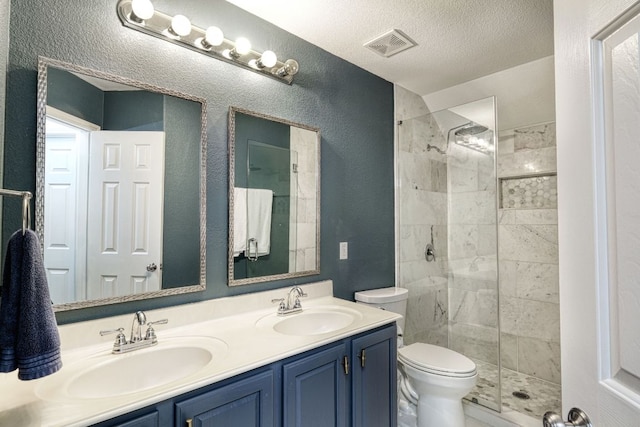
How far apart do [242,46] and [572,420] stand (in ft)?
5.89

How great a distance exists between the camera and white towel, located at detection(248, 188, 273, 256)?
173 centimetres

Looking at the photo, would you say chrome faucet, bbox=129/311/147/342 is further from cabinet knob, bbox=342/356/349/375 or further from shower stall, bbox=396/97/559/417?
shower stall, bbox=396/97/559/417

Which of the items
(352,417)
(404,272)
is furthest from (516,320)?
(352,417)

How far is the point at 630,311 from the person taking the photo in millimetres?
493

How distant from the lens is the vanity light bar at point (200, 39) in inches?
52.2

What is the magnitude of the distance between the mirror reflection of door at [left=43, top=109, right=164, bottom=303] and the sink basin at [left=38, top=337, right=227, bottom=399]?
0.26 meters

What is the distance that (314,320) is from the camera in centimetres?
178

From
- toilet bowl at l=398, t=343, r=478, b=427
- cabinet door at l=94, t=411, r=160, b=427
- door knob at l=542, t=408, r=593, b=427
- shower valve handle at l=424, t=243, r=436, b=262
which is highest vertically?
shower valve handle at l=424, t=243, r=436, b=262

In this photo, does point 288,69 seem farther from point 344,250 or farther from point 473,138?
point 473,138

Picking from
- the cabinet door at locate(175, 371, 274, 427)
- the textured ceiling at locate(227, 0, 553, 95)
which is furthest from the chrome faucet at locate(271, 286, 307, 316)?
the textured ceiling at locate(227, 0, 553, 95)

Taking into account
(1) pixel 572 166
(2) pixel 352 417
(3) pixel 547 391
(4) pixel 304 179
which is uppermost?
(4) pixel 304 179

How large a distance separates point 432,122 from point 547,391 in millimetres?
2314

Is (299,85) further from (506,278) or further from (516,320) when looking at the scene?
(516,320)

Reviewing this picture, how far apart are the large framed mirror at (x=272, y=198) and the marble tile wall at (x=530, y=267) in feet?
6.35
